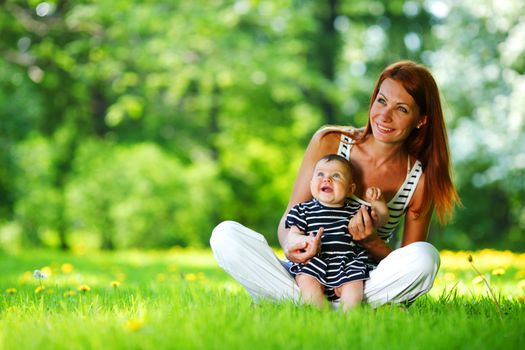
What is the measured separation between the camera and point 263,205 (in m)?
18.3

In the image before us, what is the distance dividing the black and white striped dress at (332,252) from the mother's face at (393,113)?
0.50 m

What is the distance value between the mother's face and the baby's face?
0.38m

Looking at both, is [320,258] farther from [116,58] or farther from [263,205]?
[263,205]

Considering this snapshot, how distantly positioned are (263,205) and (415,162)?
14559mm

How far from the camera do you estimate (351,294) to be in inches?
125

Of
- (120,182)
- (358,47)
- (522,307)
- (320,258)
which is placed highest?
(358,47)

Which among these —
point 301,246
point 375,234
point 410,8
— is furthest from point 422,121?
point 410,8

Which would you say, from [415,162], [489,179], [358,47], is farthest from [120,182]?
[415,162]

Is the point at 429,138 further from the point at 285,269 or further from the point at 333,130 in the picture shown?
the point at 285,269

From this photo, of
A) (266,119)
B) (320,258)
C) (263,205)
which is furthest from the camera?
(266,119)

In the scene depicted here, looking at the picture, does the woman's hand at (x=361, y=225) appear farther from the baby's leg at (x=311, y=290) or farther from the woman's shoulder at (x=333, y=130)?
the woman's shoulder at (x=333, y=130)

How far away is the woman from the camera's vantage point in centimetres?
320

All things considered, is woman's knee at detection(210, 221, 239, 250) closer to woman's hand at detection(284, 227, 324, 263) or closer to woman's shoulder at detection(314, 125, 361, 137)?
woman's hand at detection(284, 227, 324, 263)

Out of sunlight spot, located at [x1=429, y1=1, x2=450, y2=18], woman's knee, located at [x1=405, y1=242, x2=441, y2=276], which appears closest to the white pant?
woman's knee, located at [x1=405, y1=242, x2=441, y2=276]
